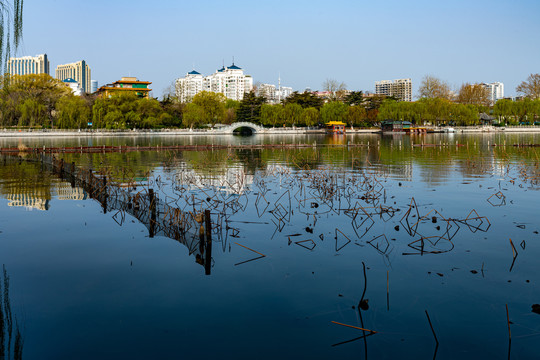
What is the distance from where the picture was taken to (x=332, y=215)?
13352 millimetres

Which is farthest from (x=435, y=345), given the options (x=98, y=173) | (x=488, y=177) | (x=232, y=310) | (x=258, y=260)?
(x=98, y=173)

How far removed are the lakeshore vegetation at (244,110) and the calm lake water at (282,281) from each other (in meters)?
72.7

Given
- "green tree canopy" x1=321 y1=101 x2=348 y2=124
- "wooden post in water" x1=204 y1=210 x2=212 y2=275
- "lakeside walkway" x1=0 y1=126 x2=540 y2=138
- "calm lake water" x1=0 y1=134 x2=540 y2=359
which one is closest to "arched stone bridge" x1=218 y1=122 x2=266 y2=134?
"lakeside walkway" x1=0 y1=126 x2=540 y2=138

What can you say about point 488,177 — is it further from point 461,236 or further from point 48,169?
point 48,169

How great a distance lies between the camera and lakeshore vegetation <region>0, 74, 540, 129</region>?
82875mm

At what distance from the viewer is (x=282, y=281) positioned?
819 cm

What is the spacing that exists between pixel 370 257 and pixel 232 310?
138 inches

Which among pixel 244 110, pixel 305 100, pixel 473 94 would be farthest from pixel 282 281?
pixel 473 94

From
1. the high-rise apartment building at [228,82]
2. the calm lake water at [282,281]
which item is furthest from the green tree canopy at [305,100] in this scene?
the calm lake water at [282,281]

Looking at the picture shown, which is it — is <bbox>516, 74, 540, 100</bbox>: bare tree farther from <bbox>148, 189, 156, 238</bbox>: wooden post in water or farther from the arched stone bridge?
<bbox>148, 189, 156, 238</bbox>: wooden post in water

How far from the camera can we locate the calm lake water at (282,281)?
609 cm

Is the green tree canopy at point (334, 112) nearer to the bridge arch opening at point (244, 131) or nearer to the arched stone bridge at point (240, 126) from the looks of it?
the arched stone bridge at point (240, 126)

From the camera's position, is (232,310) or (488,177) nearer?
(232,310)

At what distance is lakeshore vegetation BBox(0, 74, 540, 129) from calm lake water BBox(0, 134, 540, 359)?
7270 cm
